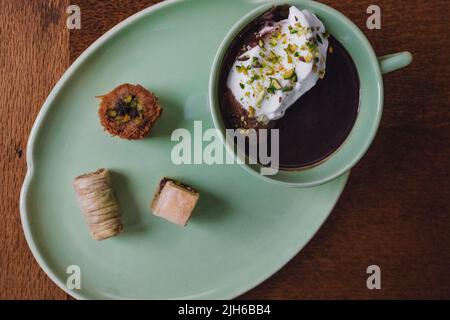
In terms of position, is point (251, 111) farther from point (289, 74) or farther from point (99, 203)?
point (99, 203)

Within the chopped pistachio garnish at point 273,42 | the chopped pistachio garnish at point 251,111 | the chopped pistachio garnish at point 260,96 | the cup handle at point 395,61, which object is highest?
the chopped pistachio garnish at point 273,42

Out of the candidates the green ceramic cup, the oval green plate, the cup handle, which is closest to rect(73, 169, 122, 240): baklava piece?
the oval green plate

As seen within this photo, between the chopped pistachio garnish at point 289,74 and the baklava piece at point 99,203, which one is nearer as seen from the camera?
the chopped pistachio garnish at point 289,74

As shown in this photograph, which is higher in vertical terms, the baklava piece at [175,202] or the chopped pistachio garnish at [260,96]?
the chopped pistachio garnish at [260,96]

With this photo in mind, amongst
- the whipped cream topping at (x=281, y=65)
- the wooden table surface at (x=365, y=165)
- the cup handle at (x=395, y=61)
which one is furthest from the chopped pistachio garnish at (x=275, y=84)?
the wooden table surface at (x=365, y=165)

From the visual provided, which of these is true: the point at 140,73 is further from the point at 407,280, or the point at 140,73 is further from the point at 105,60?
the point at 407,280

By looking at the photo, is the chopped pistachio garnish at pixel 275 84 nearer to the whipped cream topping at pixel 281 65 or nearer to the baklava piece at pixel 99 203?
the whipped cream topping at pixel 281 65
